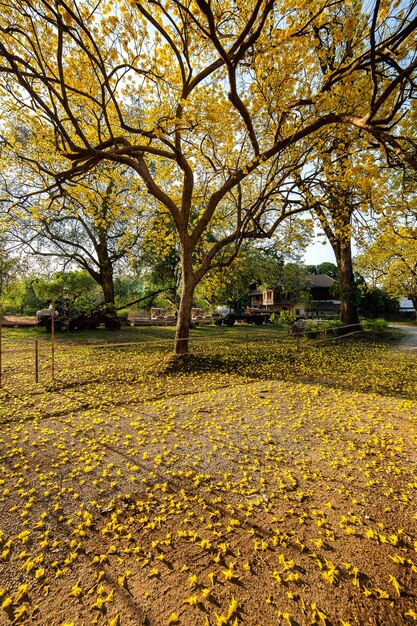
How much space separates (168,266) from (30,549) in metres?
22.3

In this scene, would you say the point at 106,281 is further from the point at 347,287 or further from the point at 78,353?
the point at 347,287

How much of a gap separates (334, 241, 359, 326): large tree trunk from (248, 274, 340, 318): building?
56.1 feet

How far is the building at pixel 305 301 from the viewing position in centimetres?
3850

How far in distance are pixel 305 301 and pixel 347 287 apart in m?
21.2

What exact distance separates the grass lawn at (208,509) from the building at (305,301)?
29.6m

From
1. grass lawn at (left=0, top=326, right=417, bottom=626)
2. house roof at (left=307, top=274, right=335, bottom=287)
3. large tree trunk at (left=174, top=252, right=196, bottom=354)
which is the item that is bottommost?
grass lawn at (left=0, top=326, right=417, bottom=626)

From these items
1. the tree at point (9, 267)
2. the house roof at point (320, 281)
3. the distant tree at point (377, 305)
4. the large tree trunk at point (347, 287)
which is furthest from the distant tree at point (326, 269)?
the tree at point (9, 267)

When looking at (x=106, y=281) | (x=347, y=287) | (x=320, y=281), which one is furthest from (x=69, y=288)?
(x=320, y=281)

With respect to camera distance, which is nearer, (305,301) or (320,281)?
(305,301)

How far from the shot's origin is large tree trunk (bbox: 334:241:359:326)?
16.0 metres

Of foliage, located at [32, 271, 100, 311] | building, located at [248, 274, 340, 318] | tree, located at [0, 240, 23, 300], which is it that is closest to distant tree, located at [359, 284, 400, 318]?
building, located at [248, 274, 340, 318]

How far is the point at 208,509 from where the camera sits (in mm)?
2924

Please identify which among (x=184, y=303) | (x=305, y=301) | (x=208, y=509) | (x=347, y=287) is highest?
(x=347, y=287)

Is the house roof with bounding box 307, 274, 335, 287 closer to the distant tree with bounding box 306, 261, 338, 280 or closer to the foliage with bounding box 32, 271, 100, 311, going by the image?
the distant tree with bounding box 306, 261, 338, 280
